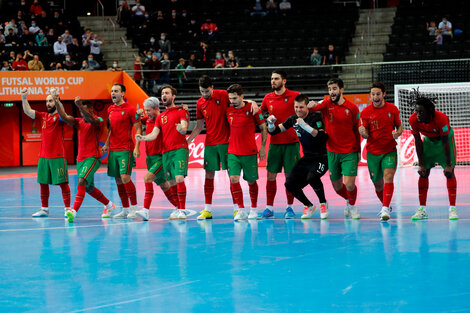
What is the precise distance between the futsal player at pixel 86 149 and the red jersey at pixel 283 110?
2806mm

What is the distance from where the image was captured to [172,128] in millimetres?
10211

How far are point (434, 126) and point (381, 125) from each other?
75cm

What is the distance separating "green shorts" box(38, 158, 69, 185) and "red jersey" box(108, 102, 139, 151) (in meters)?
1.01

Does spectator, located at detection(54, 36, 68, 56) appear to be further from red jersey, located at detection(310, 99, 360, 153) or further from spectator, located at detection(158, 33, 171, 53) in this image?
red jersey, located at detection(310, 99, 360, 153)

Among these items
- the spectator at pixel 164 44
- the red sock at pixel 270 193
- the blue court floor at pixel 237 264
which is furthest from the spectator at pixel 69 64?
the red sock at pixel 270 193

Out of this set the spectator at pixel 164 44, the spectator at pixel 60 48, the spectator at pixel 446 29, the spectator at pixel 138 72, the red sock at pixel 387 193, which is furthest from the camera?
the spectator at pixel 164 44

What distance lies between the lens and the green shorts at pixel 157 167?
34.0ft

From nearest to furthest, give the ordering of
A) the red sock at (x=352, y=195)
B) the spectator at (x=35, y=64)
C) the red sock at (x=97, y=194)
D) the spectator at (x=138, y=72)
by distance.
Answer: the red sock at (x=352, y=195) → the red sock at (x=97, y=194) → the spectator at (x=35, y=64) → the spectator at (x=138, y=72)

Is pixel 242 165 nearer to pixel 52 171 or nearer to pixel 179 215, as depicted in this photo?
pixel 179 215

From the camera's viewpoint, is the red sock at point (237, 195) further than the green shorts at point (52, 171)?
No

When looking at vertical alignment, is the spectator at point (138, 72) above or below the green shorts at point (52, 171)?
above

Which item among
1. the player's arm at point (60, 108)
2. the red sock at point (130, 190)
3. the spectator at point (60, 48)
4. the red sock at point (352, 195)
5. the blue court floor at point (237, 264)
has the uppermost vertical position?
the spectator at point (60, 48)

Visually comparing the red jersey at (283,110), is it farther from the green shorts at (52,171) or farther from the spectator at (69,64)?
the spectator at (69,64)

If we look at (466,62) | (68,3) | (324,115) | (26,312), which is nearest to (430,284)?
(26,312)
